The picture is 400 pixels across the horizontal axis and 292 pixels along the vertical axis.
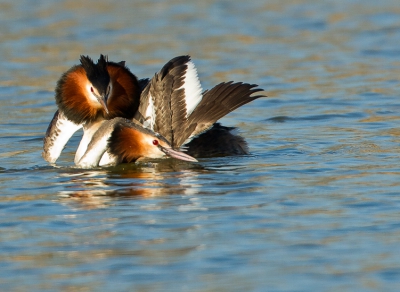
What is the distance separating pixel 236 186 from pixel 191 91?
1.54 m

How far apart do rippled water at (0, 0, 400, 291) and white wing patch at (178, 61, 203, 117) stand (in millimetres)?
564

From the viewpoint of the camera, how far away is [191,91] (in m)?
9.23

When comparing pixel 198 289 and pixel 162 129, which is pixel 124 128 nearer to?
pixel 162 129

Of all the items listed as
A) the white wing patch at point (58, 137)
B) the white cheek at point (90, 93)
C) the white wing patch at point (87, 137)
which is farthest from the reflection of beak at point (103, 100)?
the white wing patch at point (58, 137)

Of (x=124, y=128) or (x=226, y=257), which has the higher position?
(x=124, y=128)

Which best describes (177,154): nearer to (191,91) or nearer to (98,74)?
(191,91)

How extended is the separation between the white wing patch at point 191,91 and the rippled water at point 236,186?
56 cm

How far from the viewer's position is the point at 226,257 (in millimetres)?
5992

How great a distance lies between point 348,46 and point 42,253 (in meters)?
10.5

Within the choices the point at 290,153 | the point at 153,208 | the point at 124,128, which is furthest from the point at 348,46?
the point at 153,208

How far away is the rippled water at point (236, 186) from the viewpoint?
19.1 feet

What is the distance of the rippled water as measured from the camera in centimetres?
582

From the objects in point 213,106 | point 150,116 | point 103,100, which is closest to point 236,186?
point 213,106

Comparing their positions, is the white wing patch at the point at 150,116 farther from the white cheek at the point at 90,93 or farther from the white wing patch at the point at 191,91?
the white cheek at the point at 90,93
